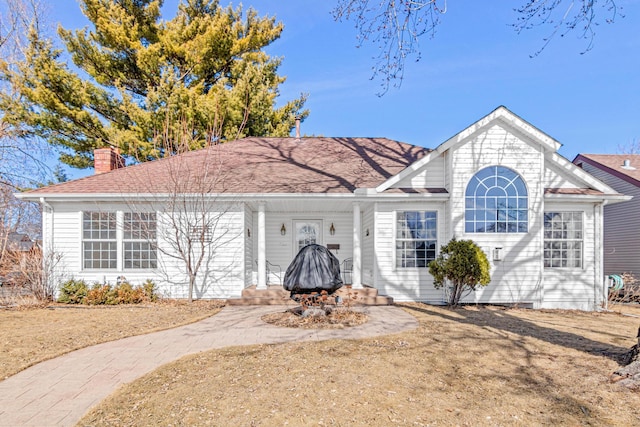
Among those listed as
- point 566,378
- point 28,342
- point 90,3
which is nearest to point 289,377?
point 566,378

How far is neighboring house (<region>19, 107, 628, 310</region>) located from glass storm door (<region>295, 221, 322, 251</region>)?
4.74 feet

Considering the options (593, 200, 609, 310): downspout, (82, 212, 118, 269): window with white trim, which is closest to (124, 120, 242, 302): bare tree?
(82, 212, 118, 269): window with white trim

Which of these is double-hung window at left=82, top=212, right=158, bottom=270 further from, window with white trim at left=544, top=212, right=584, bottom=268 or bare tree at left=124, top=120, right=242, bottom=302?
window with white trim at left=544, top=212, right=584, bottom=268

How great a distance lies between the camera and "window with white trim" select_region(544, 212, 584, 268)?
10422 millimetres

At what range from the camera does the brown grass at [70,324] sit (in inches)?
221

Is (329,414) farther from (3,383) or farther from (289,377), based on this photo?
(3,383)

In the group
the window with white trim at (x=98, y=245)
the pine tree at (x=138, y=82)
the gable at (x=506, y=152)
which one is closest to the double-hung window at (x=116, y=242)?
the window with white trim at (x=98, y=245)

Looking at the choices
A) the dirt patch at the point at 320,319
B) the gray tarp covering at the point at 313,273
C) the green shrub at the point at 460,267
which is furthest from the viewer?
the green shrub at the point at 460,267

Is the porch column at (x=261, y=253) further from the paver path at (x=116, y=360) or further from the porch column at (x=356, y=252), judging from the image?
the porch column at (x=356, y=252)

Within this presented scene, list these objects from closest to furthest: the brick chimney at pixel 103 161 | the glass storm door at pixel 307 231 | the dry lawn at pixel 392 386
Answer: the dry lawn at pixel 392 386 < the glass storm door at pixel 307 231 < the brick chimney at pixel 103 161

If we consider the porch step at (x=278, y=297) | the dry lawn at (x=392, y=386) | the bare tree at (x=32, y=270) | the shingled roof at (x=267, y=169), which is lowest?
the porch step at (x=278, y=297)

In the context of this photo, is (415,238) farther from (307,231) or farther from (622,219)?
(622,219)

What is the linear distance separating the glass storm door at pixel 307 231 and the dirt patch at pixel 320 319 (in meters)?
4.47

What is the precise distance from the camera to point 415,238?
10.5 m
